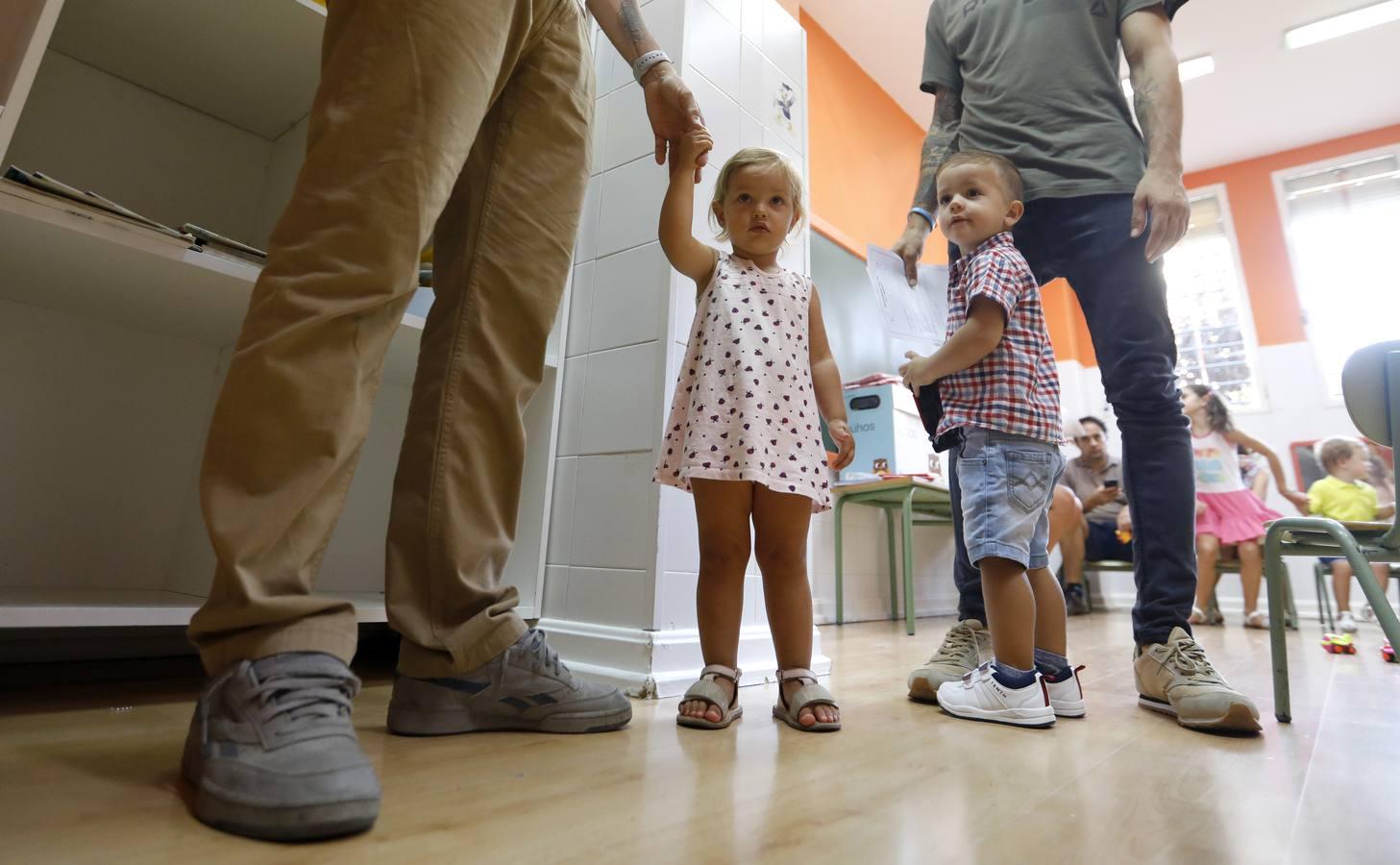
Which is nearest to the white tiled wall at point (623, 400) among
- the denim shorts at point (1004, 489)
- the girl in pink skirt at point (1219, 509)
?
the denim shorts at point (1004, 489)

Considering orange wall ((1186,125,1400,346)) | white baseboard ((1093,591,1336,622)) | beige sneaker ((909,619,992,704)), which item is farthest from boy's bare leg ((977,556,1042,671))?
orange wall ((1186,125,1400,346))

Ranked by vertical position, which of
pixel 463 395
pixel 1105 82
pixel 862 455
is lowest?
pixel 463 395

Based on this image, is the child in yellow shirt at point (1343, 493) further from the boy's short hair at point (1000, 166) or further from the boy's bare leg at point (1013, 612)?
the boy's bare leg at point (1013, 612)

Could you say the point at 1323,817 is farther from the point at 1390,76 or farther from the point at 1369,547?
the point at 1390,76

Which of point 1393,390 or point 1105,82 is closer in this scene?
point 1393,390

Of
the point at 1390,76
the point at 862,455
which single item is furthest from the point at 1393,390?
the point at 1390,76

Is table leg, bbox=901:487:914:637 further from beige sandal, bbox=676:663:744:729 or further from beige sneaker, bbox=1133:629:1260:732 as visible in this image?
beige sandal, bbox=676:663:744:729

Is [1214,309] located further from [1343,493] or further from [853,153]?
[853,153]

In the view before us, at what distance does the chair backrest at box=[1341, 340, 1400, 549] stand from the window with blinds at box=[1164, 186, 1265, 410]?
4.51 meters

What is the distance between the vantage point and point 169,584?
1.32 metres

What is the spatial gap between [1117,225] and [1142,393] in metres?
0.27

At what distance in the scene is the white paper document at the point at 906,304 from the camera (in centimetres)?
123

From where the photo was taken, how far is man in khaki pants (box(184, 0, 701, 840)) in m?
0.54

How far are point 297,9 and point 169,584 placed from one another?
40.3 inches
